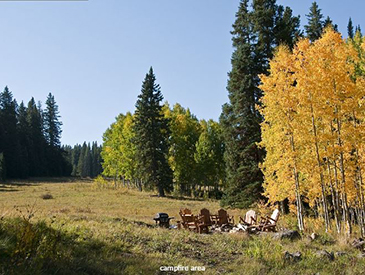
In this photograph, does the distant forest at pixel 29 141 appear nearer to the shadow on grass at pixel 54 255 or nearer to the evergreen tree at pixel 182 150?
the evergreen tree at pixel 182 150

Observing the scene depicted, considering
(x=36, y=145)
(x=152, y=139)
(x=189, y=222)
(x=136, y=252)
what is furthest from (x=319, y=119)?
(x=36, y=145)

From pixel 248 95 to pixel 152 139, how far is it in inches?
571

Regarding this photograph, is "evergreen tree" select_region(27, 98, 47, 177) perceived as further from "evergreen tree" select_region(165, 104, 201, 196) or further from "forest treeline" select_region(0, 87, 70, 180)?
"evergreen tree" select_region(165, 104, 201, 196)

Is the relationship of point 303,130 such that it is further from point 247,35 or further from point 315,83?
point 247,35

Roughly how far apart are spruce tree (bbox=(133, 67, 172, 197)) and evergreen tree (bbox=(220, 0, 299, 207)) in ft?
35.3

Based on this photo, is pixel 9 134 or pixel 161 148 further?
pixel 9 134

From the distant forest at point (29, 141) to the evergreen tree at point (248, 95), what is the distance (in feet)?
137

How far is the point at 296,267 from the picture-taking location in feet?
25.5

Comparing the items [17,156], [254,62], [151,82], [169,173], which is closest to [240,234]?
[254,62]

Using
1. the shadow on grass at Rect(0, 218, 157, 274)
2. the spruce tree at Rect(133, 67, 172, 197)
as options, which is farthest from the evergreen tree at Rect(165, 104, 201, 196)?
the shadow on grass at Rect(0, 218, 157, 274)

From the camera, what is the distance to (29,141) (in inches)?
2586

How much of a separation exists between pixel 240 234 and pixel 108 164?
39.0m

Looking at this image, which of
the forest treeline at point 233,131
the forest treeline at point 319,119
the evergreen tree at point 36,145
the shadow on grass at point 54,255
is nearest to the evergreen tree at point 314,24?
the forest treeline at point 233,131

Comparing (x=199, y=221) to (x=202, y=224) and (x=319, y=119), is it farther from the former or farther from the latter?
(x=319, y=119)
